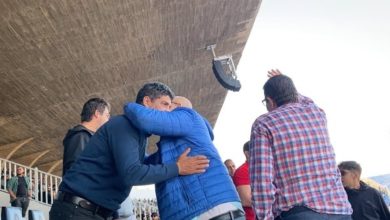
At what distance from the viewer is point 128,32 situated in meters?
11.4

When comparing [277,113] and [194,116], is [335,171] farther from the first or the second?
[194,116]

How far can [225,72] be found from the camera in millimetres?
13836

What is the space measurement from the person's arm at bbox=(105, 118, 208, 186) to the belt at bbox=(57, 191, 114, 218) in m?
0.24

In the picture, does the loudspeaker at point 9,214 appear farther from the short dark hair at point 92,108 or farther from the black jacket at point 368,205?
the black jacket at point 368,205

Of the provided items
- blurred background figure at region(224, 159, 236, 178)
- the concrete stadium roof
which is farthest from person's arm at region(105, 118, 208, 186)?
the concrete stadium roof

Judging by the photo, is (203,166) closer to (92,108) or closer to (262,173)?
(262,173)

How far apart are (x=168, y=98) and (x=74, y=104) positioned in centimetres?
1402

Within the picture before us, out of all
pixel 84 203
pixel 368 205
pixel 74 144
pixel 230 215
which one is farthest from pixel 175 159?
pixel 368 205

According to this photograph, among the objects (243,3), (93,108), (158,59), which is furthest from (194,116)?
(158,59)

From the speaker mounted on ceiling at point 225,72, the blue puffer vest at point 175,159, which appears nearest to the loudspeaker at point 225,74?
the speaker mounted on ceiling at point 225,72

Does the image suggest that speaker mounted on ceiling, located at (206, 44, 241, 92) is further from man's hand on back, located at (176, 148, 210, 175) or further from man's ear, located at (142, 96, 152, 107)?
man's hand on back, located at (176, 148, 210, 175)

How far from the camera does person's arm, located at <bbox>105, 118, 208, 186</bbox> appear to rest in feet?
6.61

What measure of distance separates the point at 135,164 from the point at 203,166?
0.31 meters

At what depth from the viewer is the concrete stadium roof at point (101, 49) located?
9992 mm
